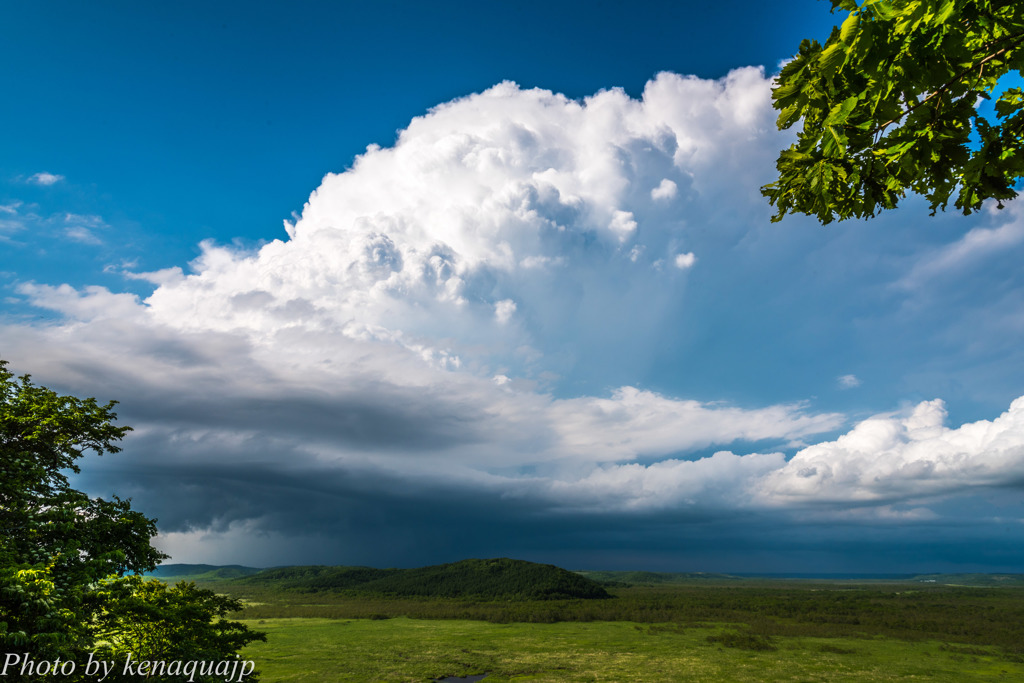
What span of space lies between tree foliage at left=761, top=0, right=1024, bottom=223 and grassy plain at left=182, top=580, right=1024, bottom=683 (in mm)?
92108

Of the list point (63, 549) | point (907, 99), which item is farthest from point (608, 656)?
point (907, 99)

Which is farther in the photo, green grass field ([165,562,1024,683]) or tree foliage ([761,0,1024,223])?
green grass field ([165,562,1024,683])

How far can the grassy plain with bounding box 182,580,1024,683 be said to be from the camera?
280ft

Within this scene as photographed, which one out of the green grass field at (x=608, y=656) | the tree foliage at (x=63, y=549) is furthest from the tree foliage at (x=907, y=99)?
the green grass field at (x=608, y=656)

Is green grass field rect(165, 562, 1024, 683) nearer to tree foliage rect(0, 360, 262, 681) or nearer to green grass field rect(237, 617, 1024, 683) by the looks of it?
green grass field rect(237, 617, 1024, 683)

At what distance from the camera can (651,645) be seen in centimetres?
11506

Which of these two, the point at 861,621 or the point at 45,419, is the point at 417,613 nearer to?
the point at 861,621

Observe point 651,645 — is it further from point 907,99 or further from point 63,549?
point 907,99

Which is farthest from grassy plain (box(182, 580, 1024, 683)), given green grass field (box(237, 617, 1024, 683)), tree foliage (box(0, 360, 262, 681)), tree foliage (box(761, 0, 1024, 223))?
tree foliage (box(761, 0, 1024, 223))

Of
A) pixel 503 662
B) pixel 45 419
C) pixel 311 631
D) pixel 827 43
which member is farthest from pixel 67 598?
pixel 311 631

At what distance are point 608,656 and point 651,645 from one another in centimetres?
2003

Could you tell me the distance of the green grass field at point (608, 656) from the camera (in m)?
83.3

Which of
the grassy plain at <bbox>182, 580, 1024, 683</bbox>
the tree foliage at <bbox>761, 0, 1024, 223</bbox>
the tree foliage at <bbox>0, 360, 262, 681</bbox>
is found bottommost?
the grassy plain at <bbox>182, 580, 1024, 683</bbox>

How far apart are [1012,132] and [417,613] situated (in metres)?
223
